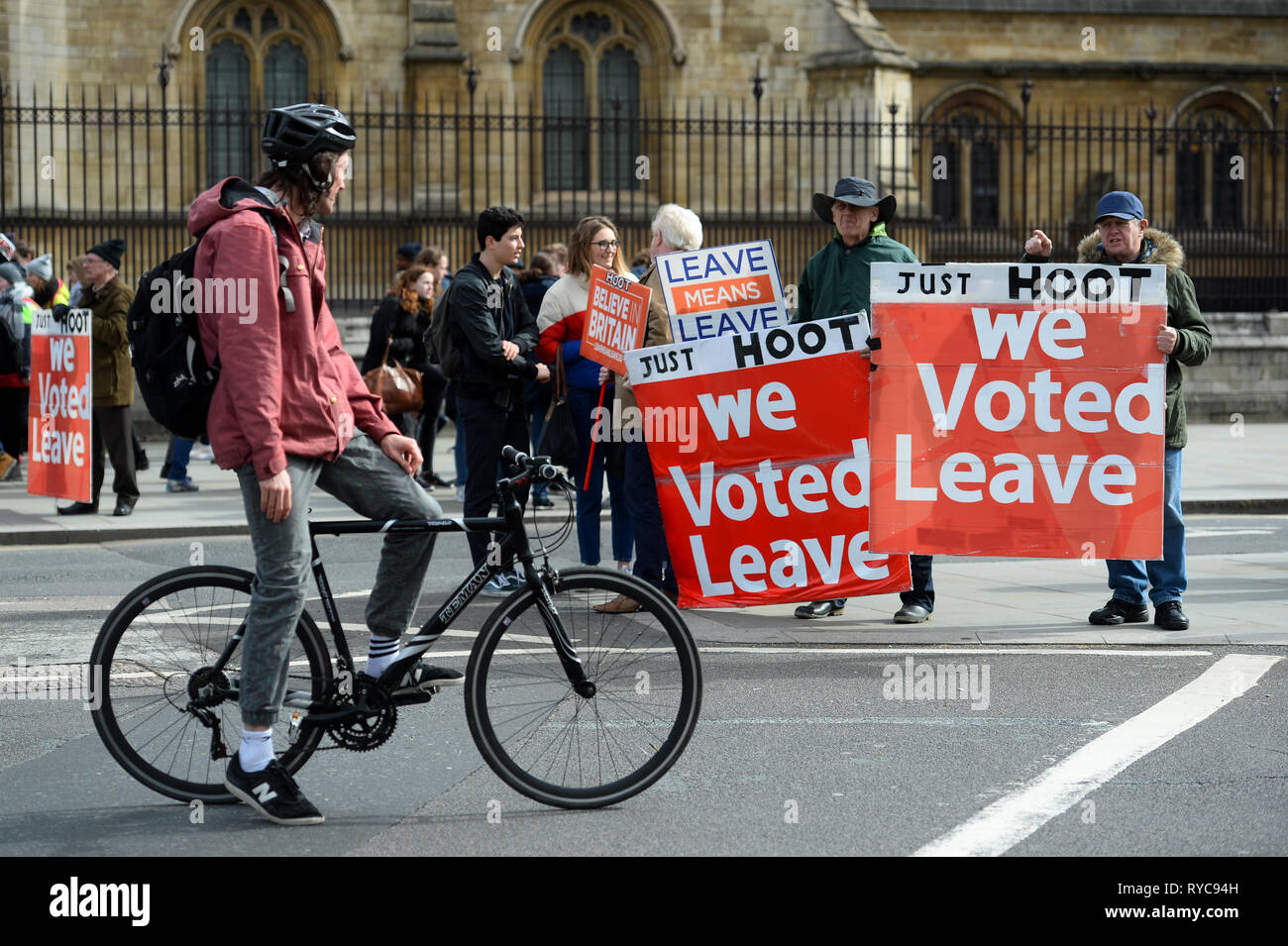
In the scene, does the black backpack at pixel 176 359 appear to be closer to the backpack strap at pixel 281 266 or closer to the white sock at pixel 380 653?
the backpack strap at pixel 281 266

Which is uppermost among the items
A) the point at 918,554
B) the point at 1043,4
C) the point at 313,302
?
the point at 1043,4

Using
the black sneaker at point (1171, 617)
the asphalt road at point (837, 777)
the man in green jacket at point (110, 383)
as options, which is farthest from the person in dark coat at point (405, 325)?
the black sneaker at point (1171, 617)

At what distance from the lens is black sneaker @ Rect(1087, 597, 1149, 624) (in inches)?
321

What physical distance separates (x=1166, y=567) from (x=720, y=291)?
94.1 inches

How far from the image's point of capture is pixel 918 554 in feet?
27.1

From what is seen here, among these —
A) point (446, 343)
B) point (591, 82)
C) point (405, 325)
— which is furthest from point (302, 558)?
point (591, 82)

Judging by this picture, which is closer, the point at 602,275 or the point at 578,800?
the point at 578,800

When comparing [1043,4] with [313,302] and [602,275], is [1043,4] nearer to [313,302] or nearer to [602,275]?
[602,275]

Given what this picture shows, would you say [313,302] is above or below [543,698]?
above

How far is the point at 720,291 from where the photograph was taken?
28.0 ft

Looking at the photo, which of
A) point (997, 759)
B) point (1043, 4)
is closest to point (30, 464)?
point (997, 759)

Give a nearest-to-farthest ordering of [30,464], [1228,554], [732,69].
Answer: [1228,554] < [30,464] < [732,69]

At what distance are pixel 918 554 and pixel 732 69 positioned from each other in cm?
1951

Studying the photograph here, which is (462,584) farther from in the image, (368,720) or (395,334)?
(395,334)
